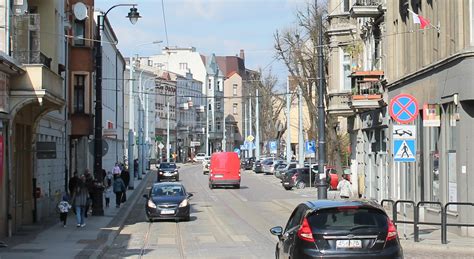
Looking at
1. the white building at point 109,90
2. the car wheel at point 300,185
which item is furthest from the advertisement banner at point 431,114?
the white building at point 109,90

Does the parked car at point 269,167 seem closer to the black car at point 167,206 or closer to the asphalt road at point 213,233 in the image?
the asphalt road at point 213,233

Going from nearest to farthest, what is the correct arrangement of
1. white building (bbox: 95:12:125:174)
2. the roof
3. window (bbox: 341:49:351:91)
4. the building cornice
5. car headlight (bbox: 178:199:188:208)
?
the roof → the building cornice → car headlight (bbox: 178:199:188:208) → window (bbox: 341:49:351:91) → white building (bbox: 95:12:125:174)

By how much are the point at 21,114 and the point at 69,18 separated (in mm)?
13275

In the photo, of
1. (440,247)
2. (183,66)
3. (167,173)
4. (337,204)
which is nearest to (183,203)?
(440,247)

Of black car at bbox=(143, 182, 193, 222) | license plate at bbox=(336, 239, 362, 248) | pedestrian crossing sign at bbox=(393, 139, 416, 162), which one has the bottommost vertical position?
black car at bbox=(143, 182, 193, 222)

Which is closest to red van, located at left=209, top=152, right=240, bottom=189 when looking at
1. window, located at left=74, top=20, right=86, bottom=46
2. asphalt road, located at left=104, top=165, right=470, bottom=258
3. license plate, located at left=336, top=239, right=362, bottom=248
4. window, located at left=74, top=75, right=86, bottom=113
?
asphalt road, located at left=104, top=165, right=470, bottom=258

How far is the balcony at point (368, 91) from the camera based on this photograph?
34344 mm

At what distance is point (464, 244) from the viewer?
20.1 metres

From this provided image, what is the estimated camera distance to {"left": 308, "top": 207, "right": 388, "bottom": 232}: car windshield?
11914mm

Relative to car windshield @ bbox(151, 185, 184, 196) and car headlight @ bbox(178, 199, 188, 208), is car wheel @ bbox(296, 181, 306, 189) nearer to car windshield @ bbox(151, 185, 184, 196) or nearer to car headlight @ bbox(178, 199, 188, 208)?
car windshield @ bbox(151, 185, 184, 196)

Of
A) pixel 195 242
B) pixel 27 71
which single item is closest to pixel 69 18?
pixel 27 71

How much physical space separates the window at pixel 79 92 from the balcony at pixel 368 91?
1472 cm

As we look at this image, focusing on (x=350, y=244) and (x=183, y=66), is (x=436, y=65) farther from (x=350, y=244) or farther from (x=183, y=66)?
(x=183, y=66)

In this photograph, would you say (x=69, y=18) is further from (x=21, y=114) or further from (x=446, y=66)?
(x=446, y=66)
